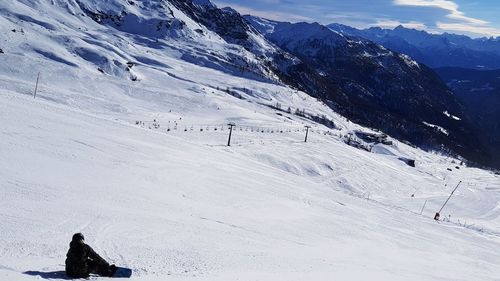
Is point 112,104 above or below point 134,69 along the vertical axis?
below

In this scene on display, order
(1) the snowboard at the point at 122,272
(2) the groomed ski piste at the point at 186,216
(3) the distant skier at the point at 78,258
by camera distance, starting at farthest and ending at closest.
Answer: (2) the groomed ski piste at the point at 186,216 → (1) the snowboard at the point at 122,272 → (3) the distant skier at the point at 78,258

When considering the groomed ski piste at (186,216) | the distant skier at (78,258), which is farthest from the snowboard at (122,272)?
the distant skier at (78,258)

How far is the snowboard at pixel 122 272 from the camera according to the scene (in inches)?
533

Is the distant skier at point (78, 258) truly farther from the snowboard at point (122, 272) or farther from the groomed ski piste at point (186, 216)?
the snowboard at point (122, 272)

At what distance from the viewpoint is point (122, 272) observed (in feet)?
44.7

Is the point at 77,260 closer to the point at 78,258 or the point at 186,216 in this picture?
the point at 78,258

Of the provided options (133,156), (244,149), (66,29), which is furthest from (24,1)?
(133,156)

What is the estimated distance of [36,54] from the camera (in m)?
107

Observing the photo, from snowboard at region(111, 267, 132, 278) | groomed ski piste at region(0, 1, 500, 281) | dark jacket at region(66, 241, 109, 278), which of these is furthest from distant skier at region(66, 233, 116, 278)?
snowboard at region(111, 267, 132, 278)

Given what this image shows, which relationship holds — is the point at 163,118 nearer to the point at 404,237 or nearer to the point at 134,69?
the point at 404,237

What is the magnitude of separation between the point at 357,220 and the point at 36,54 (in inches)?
3766

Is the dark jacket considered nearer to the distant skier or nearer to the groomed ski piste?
the distant skier

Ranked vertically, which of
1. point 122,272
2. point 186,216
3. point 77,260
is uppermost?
point 77,260

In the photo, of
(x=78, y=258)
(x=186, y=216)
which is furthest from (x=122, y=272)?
(x=186, y=216)
